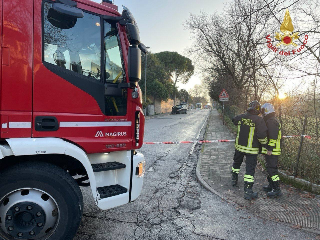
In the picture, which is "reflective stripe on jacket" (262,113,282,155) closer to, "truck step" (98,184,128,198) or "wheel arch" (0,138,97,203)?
"truck step" (98,184,128,198)

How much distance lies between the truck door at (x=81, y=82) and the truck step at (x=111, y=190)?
1.52 feet

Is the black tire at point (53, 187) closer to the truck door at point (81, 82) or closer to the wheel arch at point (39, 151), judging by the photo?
the wheel arch at point (39, 151)

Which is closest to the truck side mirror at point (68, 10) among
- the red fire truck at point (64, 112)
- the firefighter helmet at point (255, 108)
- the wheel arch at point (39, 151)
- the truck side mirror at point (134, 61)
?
the red fire truck at point (64, 112)

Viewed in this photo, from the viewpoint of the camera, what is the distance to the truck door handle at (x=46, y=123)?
271 centimetres

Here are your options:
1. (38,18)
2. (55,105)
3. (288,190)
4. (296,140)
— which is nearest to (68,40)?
(38,18)

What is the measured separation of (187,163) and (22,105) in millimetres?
5413

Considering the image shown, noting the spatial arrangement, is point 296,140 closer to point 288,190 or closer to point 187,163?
point 288,190

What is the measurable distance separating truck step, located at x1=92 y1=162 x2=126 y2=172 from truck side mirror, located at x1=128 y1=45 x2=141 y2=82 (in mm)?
1074

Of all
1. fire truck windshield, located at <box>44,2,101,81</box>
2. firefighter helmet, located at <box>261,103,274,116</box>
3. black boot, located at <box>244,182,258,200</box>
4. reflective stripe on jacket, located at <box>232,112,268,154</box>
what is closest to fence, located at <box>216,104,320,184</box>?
firefighter helmet, located at <box>261,103,274,116</box>

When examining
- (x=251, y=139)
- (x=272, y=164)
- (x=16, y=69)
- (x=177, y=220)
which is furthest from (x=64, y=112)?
(x=272, y=164)

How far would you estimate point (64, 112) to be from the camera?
9.37 ft

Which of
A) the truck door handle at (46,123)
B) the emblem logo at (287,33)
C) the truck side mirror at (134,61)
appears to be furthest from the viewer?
the emblem logo at (287,33)

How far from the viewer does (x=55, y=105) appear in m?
2.81

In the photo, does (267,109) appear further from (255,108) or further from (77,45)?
(77,45)
